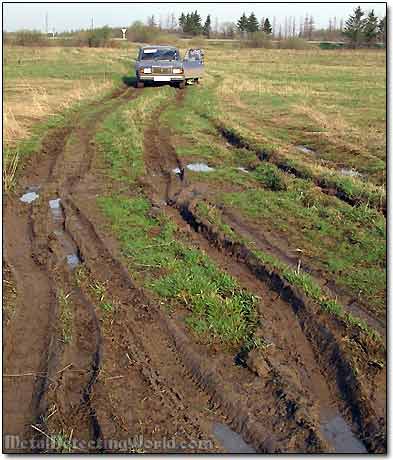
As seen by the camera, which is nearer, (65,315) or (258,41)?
(65,315)

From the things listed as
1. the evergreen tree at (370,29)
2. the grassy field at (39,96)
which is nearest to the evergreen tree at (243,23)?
the evergreen tree at (370,29)

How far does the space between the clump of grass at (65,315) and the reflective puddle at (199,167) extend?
5571mm

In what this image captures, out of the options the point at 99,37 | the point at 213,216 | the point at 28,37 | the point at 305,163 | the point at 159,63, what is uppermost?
the point at 99,37

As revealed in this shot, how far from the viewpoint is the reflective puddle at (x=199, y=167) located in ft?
34.5

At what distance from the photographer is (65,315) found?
16.2 ft

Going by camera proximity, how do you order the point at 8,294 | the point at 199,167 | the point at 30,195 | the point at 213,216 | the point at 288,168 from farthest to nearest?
Answer: the point at 199,167 → the point at 288,168 → the point at 30,195 → the point at 213,216 → the point at 8,294

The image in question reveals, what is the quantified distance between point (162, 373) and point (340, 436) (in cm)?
138

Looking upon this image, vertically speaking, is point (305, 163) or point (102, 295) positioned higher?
point (305, 163)

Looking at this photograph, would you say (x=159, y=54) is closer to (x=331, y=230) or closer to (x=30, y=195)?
(x=30, y=195)

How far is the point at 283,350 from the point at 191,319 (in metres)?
0.89

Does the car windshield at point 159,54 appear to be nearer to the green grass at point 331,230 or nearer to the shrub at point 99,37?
the green grass at point 331,230

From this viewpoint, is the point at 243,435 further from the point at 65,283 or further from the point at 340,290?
the point at 65,283

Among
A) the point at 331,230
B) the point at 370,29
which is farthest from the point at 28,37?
the point at 331,230

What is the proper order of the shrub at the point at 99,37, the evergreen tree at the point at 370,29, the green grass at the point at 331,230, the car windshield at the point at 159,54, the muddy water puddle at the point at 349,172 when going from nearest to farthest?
1. the green grass at the point at 331,230
2. the muddy water puddle at the point at 349,172
3. the car windshield at the point at 159,54
4. the evergreen tree at the point at 370,29
5. the shrub at the point at 99,37
